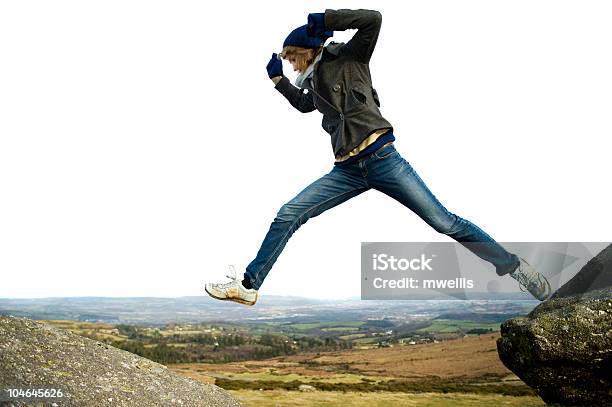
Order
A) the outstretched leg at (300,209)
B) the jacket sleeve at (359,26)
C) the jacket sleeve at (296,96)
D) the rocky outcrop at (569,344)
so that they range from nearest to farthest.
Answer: the jacket sleeve at (359,26)
the outstretched leg at (300,209)
the jacket sleeve at (296,96)
the rocky outcrop at (569,344)

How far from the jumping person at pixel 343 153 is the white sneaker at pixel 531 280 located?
985 mm

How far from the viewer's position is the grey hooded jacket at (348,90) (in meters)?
5.27

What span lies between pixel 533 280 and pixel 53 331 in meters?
6.74

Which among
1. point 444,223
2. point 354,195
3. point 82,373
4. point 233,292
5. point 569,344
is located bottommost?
point 82,373

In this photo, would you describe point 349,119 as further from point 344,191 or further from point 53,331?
point 53,331

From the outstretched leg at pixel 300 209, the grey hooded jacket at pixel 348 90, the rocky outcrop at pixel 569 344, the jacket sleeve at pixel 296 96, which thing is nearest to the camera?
the grey hooded jacket at pixel 348 90

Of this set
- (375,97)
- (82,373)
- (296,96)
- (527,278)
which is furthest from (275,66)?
(82,373)

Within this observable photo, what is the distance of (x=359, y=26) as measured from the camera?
5.11 m

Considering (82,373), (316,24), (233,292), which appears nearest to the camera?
(316,24)

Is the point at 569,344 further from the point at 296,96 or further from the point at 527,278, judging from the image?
the point at 296,96

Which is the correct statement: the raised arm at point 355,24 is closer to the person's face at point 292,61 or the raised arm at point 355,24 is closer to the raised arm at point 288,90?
the person's face at point 292,61

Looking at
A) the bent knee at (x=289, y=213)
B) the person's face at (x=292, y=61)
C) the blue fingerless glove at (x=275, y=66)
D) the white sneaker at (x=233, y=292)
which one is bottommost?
the white sneaker at (x=233, y=292)

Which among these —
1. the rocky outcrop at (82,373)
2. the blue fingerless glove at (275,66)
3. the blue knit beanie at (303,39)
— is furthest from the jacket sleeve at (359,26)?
the rocky outcrop at (82,373)

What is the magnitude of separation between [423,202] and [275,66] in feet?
7.08
